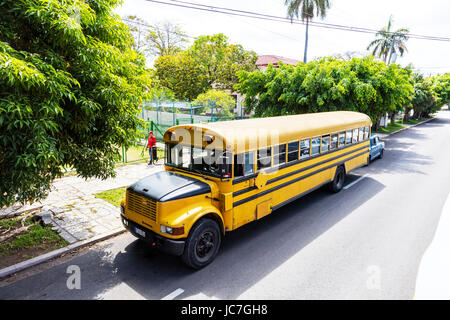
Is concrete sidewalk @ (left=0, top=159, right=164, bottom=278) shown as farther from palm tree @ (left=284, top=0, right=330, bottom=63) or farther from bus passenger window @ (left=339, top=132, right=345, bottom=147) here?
palm tree @ (left=284, top=0, right=330, bottom=63)

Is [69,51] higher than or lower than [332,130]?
higher

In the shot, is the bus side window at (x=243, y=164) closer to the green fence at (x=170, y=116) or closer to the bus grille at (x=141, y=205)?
the bus grille at (x=141, y=205)

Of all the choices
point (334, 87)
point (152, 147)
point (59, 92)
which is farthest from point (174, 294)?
point (334, 87)

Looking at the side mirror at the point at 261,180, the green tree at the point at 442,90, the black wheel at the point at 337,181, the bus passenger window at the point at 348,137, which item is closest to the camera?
the side mirror at the point at 261,180

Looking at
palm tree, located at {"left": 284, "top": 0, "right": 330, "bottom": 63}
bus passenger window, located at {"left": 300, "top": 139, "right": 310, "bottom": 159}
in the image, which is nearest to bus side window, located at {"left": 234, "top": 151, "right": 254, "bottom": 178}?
bus passenger window, located at {"left": 300, "top": 139, "right": 310, "bottom": 159}

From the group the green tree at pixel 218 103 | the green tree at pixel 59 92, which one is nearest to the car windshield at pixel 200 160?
the green tree at pixel 59 92

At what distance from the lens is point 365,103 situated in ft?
52.3

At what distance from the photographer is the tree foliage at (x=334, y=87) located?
1554 cm

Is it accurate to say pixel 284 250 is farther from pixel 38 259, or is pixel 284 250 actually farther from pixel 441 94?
pixel 441 94

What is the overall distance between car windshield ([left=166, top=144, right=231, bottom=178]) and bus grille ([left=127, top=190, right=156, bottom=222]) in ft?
4.20

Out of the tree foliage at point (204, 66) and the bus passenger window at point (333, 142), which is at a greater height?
the tree foliage at point (204, 66)
